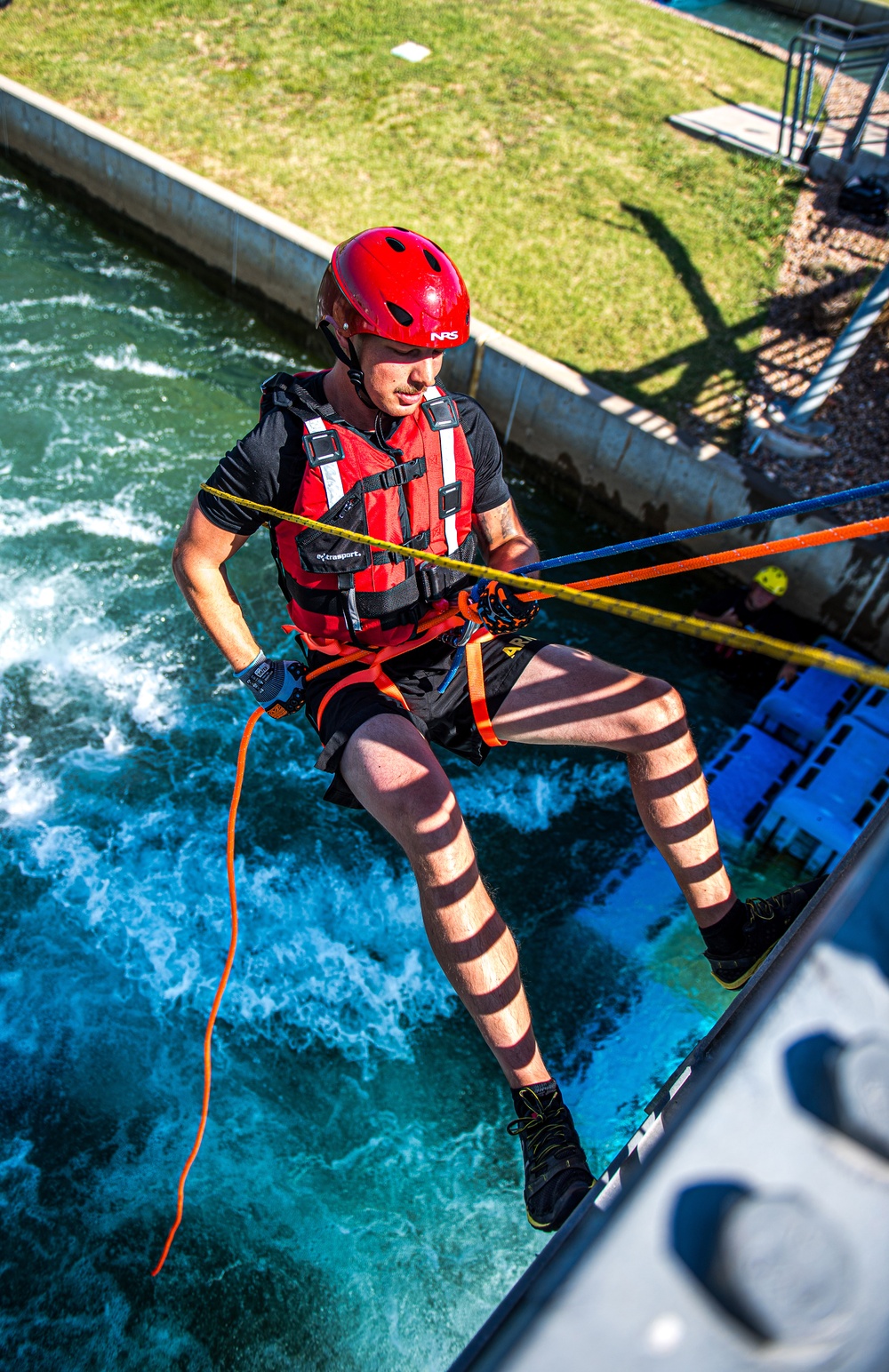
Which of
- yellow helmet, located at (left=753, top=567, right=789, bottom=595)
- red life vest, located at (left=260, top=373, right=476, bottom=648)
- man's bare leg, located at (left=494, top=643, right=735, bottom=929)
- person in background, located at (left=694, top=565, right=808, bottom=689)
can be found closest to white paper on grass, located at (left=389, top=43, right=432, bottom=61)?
person in background, located at (left=694, top=565, right=808, bottom=689)

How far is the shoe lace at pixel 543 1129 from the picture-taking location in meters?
2.56

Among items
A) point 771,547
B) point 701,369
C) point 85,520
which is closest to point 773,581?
point 701,369

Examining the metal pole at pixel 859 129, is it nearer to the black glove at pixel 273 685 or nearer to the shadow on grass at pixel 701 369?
the shadow on grass at pixel 701 369

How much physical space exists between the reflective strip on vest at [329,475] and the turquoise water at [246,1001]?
2.21 meters

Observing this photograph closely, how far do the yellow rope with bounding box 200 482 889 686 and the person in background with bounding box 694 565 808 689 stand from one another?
3.82 meters

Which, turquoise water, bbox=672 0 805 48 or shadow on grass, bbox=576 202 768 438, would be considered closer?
shadow on grass, bbox=576 202 768 438

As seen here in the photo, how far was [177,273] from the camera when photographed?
9.87 metres

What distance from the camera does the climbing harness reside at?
71.3 inches

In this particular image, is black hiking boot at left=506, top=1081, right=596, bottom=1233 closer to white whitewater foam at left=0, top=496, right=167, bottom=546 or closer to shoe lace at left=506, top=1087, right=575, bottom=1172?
shoe lace at left=506, top=1087, right=575, bottom=1172

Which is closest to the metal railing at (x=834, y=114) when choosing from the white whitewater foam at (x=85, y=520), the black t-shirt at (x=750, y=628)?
the black t-shirt at (x=750, y=628)

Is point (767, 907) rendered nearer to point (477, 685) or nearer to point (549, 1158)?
point (549, 1158)

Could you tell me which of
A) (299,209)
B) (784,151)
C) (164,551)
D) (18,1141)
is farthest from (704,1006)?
(784,151)

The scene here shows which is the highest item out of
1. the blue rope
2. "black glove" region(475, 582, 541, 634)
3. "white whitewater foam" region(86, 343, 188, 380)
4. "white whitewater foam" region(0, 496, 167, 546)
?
the blue rope

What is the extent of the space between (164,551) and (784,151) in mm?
8893
